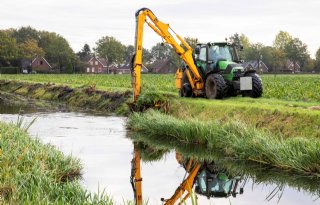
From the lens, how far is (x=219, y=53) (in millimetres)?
20516

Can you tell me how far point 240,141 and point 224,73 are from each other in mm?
7333

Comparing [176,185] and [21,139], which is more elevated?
[21,139]

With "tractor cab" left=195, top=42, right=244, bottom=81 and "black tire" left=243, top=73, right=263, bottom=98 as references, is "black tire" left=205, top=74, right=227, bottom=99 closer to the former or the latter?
"tractor cab" left=195, top=42, right=244, bottom=81

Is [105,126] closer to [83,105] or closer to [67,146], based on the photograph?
[67,146]

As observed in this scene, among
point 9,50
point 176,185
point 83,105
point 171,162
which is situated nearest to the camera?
point 176,185

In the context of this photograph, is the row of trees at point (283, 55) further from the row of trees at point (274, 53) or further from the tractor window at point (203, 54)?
the tractor window at point (203, 54)

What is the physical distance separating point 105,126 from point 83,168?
8.71 meters

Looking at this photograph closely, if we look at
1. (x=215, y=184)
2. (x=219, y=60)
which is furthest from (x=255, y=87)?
(x=215, y=184)

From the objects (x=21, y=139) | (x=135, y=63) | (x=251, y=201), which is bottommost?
(x=251, y=201)

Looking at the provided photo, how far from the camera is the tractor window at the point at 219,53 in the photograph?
20.4 meters

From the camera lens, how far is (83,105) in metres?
30.2

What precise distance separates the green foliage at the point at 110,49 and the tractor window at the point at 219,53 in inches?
3604

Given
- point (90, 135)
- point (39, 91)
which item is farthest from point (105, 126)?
point (39, 91)

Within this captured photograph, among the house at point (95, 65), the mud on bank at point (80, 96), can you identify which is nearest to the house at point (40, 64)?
the house at point (95, 65)
